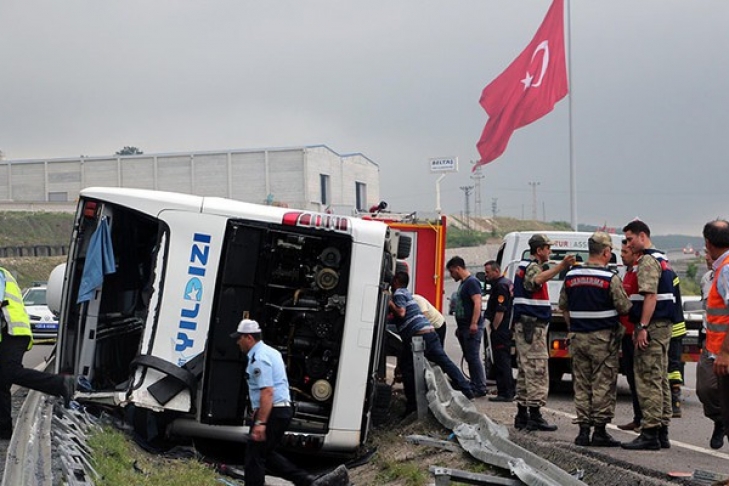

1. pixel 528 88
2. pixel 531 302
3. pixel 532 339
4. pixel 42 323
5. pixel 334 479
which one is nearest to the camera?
pixel 334 479

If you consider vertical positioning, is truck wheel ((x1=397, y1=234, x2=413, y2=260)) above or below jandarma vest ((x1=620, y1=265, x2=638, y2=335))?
above

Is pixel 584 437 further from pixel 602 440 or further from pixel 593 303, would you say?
pixel 593 303

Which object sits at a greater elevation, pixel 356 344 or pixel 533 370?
pixel 356 344

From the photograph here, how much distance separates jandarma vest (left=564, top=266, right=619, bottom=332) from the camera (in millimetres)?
9094

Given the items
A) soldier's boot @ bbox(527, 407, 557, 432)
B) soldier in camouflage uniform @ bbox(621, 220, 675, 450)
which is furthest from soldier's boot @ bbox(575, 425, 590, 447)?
soldier's boot @ bbox(527, 407, 557, 432)

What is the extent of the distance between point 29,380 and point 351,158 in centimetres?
7292

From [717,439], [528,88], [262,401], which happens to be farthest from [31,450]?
[528,88]

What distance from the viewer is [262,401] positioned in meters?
8.23

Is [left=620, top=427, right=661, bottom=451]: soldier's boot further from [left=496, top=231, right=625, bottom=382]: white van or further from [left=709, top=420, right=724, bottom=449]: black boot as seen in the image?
[left=496, top=231, right=625, bottom=382]: white van

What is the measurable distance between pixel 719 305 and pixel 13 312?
604 cm

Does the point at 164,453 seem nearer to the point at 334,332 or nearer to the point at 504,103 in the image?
the point at 334,332

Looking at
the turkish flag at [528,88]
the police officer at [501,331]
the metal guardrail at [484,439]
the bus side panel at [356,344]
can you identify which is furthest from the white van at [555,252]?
the turkish flag at [528,88]

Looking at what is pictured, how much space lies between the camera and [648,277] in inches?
354

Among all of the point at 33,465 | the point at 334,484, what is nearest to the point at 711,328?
the point at 334,484
